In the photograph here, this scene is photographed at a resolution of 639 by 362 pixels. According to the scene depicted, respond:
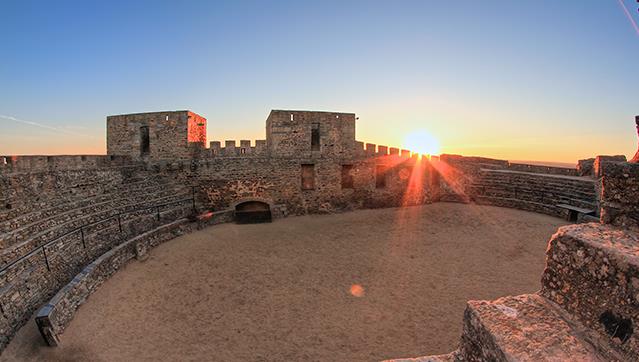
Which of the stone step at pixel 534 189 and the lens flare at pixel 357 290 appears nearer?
the lens flare at pixel 357 290

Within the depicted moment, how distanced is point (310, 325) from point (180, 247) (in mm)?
6482

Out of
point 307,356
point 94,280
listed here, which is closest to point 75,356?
point 94,280

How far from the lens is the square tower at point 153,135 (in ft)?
47.9

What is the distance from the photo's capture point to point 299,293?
26.7ft

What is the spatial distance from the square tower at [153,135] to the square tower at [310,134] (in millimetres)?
4067

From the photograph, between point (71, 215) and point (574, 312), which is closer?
point (574, 312)

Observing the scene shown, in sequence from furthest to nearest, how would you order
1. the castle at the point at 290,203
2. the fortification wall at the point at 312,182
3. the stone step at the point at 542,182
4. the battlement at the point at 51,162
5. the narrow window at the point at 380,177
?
the narrow window at the point at 380,177 → the fortification wall at the point at 312,182 → the stone step at the point at 542,182 → the battlement at the point at 51,162 → the castle at the point at 290,203

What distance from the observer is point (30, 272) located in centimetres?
688

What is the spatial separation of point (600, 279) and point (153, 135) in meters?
16.9

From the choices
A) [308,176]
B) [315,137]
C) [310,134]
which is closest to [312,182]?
[308,176]

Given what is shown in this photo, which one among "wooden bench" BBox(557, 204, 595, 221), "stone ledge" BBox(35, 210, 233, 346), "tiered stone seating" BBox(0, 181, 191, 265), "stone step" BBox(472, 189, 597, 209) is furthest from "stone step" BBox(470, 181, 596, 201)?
"tiered stone seating" BBox(0, 181, 191, 265)

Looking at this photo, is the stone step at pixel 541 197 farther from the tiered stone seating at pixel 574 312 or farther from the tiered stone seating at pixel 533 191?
the tiered stone seating at pixel 574 312

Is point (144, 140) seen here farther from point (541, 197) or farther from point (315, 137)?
point (541, 197)

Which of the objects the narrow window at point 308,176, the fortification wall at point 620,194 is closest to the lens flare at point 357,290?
the fortification wall at point 620,194
